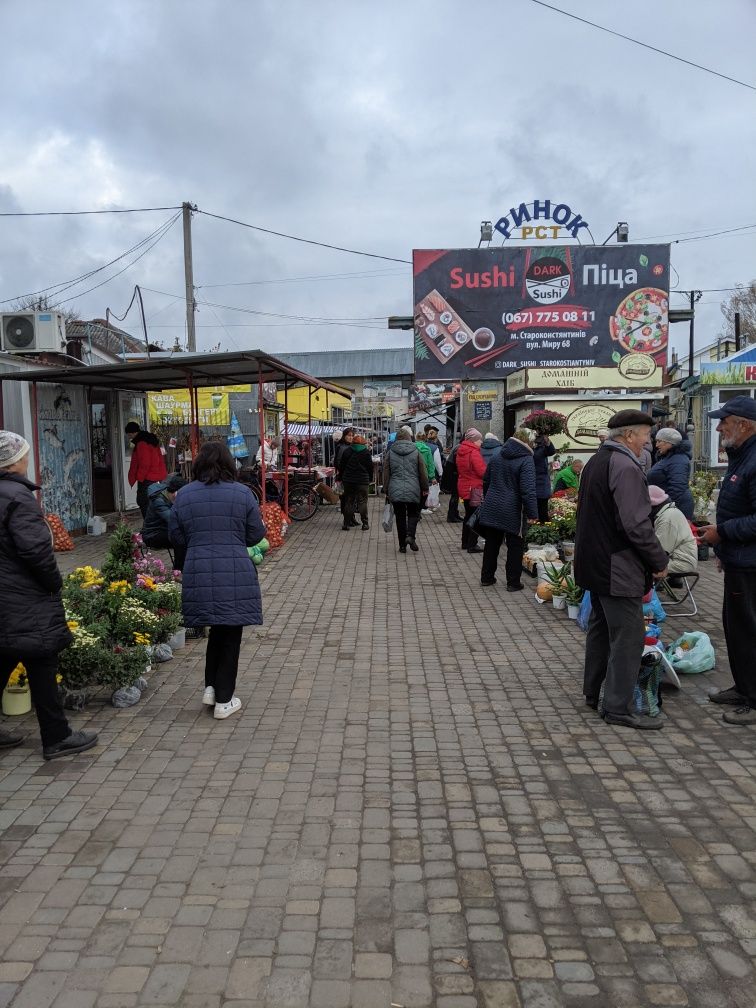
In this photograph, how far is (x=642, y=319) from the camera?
83.8 ft

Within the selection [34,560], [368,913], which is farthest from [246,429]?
[368,913]

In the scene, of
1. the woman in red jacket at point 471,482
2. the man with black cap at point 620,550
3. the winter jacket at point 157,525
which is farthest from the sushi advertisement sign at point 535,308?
the man with black cap at point 620,550

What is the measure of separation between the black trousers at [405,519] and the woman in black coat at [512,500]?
265 centimetres

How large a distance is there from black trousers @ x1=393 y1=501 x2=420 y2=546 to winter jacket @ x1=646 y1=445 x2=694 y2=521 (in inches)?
154

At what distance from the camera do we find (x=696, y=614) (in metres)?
7.69

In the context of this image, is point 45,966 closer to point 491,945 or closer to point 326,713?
point 491,945

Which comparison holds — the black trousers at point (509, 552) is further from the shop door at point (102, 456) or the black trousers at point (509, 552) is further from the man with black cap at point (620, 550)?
the shop door at point (102, 456)

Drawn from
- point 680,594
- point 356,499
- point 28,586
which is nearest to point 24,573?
point 28,586

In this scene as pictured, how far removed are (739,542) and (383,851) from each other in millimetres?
2832

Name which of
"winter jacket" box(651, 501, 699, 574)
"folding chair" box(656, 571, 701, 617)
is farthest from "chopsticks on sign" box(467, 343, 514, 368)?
"winter jacket" box(651, 501, 699, 574)

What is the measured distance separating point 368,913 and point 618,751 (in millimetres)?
2034

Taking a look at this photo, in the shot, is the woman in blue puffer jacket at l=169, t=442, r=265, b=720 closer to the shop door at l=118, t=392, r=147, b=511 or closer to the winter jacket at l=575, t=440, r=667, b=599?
the winter jacket at l=575, t=440, r=667, b=599

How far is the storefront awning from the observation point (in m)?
10.5

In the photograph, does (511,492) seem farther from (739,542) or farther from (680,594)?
(739,542)
